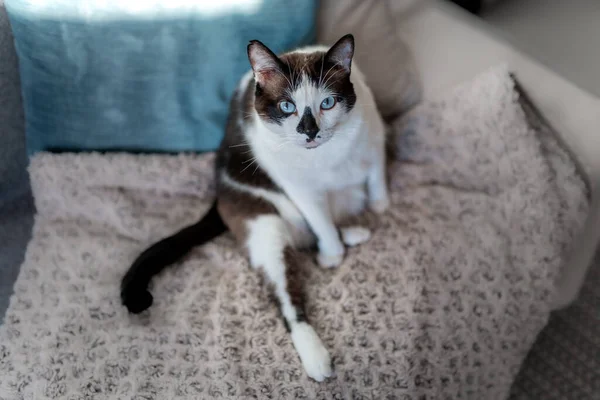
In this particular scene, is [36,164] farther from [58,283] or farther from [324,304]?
[324,304]

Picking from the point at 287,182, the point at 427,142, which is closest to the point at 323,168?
the point at 287,182

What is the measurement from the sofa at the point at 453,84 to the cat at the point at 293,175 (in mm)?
278

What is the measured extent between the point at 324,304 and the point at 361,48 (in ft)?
2.22

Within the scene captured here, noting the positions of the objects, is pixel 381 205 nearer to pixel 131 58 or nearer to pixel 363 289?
pixel 363 289

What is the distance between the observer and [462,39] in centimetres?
132

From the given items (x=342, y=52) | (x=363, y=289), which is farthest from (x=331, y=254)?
(x=342, y=52)

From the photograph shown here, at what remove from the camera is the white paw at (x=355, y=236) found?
1.25 meters

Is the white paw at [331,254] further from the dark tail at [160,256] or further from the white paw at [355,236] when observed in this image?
the dark tail at [160,256]

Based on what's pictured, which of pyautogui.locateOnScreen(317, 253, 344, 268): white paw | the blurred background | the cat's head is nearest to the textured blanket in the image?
pyautogui.locateOnScreen(317, 253, 344, 268): white paw

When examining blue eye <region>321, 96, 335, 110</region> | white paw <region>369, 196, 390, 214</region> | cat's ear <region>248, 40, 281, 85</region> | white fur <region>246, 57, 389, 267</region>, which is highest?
cat's ear <region>248, 40, 281, 85</region>

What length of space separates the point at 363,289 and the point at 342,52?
1.68ft

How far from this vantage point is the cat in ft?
3.28

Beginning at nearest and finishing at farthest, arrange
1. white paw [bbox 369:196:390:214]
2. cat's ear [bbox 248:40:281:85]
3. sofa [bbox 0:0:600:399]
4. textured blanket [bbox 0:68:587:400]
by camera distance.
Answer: cat's ear [bbox 248:40:281:85]
textured blanket [bbox 0:68:587:400]
sofa [bbox 0:0:600:399]
white paw [bbox 369:196:390:214]

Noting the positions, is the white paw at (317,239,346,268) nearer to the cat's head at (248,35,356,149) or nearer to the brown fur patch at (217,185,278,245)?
the brown fur patch at (217,185,278,245)
